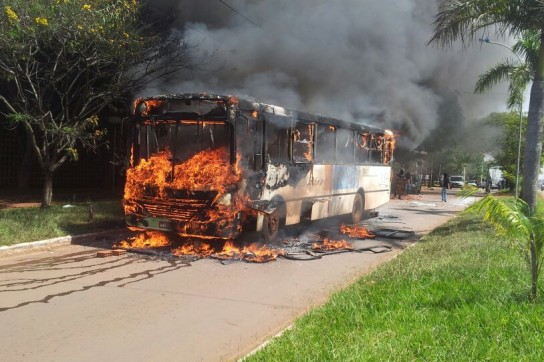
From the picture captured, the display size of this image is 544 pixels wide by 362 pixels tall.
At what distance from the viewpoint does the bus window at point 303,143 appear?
944 centimetres

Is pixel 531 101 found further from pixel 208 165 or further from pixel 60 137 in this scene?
pixel 60 137

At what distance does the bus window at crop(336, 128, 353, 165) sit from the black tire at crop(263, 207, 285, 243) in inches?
99.5

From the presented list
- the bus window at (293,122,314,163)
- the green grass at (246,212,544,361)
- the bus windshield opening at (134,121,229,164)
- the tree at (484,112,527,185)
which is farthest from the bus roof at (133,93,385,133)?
the tree at (484,112,527,185)

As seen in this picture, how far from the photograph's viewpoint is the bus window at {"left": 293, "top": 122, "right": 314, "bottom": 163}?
944 cm

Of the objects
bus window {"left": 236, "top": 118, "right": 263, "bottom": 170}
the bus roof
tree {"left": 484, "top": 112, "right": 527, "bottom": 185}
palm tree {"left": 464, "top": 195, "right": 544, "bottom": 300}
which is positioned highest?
tree {"left": 484, "top": 112, "right": 527, "bottom": 185}

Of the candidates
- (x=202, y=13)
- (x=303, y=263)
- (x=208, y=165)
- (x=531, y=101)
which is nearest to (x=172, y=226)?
(x=208, y=165)

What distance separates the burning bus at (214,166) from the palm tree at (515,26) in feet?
12.9

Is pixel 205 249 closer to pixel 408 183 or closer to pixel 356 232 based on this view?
pixel 356 232

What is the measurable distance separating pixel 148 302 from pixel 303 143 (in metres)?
5.19

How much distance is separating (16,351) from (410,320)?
10.4ft

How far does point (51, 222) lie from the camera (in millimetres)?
9664

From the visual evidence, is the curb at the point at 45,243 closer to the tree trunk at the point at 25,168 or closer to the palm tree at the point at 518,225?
the palm tree at the point at 518,225

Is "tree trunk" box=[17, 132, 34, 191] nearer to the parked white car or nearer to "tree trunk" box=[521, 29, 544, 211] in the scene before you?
"tree trunk" box=[521, 29, 544, 211]

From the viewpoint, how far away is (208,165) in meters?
7.96
